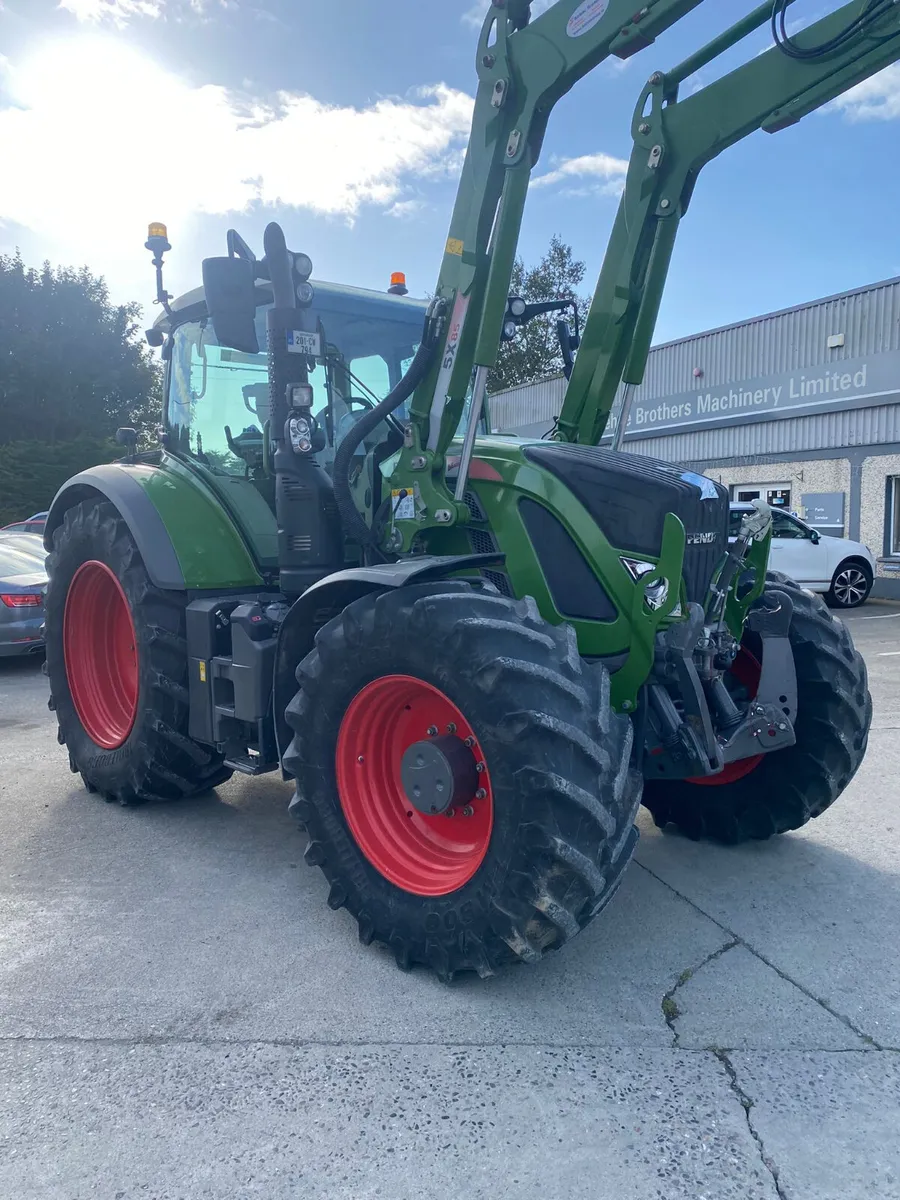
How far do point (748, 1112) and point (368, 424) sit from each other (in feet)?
9.02

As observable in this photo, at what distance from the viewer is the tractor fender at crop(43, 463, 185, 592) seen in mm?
4426

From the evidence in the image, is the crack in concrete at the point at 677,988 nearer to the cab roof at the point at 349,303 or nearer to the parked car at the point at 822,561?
the cab roof at the point at 349,303

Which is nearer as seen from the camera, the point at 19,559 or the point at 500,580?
the point at 500,580

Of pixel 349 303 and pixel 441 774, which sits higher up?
pixel 349 303

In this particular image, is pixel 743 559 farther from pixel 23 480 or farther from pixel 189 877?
pixel 23 480

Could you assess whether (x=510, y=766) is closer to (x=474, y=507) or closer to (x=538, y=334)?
(x=474, y=507)

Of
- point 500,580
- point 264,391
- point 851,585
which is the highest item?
point 264,391

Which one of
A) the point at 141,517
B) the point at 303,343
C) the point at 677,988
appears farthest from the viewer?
the point at 141,517

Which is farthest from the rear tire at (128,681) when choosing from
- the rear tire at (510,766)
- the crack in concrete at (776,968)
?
the crack in concrete at (776,968)

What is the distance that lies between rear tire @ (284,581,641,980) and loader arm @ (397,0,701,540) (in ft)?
2.39

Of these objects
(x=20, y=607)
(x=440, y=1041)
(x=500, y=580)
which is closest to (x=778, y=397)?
(x=20, y=607)

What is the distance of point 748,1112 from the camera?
244 cm

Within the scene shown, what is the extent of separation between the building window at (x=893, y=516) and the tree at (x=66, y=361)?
88.5 feet

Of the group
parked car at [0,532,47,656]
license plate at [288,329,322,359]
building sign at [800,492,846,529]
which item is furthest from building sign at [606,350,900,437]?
license plate at [288,329,322,359]
